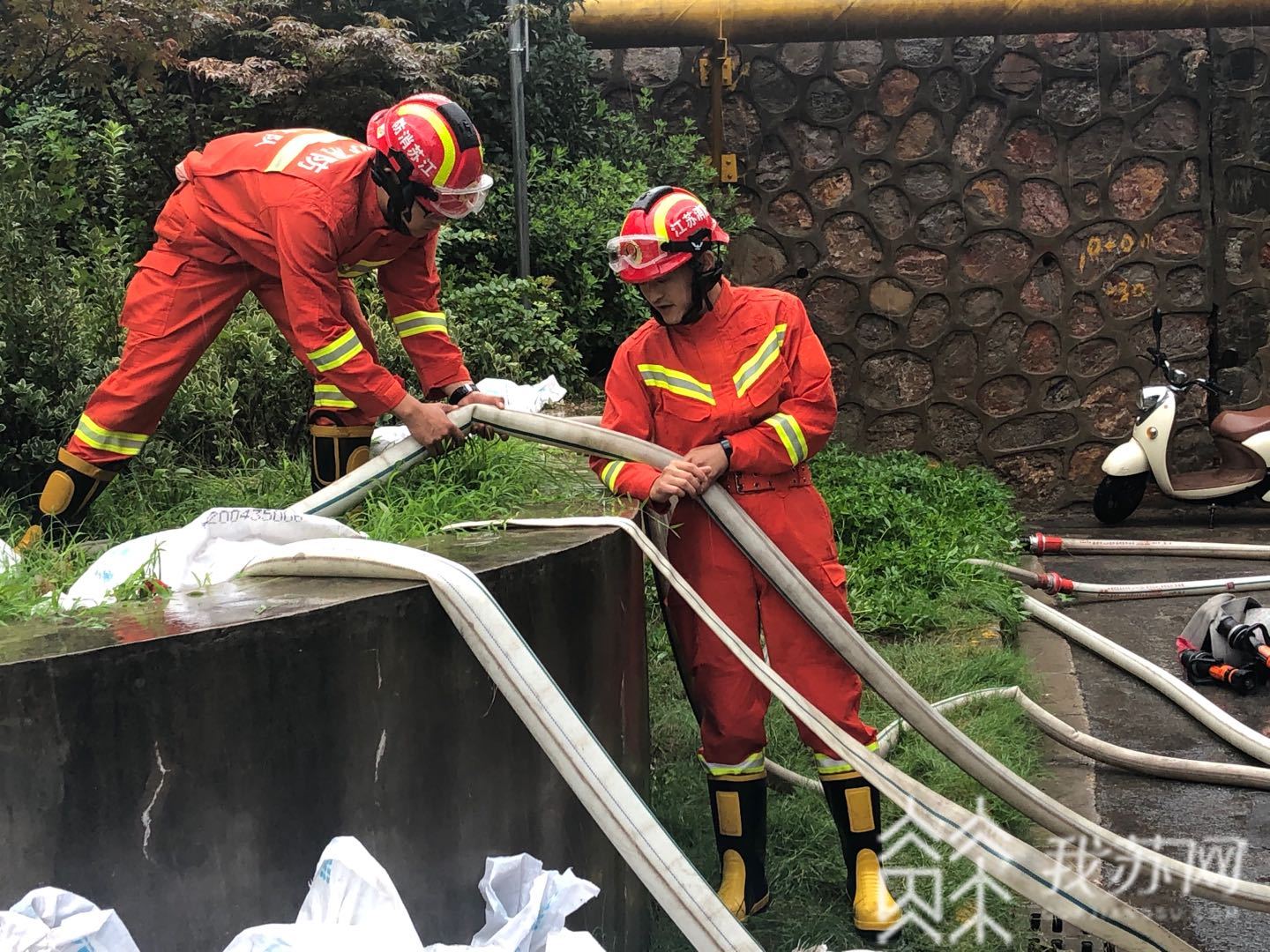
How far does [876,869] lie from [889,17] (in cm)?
671

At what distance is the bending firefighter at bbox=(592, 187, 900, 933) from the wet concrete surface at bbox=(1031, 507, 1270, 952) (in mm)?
811

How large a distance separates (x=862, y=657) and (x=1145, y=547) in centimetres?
518

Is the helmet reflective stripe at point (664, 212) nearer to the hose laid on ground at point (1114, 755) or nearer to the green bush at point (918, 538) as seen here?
the hose laid on ground at point (1114, 755)

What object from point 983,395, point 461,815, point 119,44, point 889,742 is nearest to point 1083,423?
point 983,395

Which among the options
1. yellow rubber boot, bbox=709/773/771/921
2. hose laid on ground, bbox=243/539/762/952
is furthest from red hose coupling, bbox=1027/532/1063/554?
hose laid on ground, bbox=243/539/762/952

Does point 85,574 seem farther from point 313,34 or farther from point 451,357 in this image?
point 313,34

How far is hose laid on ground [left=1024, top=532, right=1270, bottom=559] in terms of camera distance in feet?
24.4

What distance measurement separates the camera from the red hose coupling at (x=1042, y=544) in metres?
7.61

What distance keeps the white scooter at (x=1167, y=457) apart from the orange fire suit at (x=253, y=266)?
20.7 feet

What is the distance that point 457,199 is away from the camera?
3.59 m

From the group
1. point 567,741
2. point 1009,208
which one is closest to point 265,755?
point 567,741

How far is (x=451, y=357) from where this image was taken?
4.11 meters

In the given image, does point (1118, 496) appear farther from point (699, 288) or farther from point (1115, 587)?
point (699, 288)

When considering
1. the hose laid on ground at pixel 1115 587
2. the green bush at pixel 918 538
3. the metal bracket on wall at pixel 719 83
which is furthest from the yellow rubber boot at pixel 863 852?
Result: the metal bracket on wall at pixel 719 83
